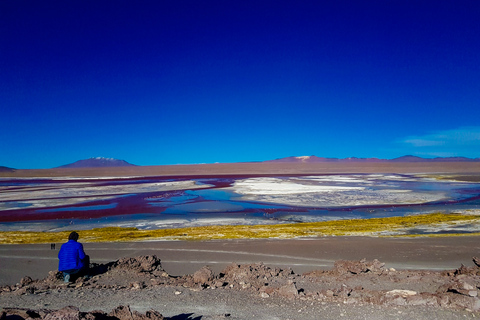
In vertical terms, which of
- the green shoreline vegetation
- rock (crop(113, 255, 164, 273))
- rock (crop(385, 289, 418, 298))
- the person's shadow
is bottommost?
the green shoreline vegetation

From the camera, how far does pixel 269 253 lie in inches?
572

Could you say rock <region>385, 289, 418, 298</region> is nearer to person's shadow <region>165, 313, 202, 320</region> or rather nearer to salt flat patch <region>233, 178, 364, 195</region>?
person's shadow <region>165, 313, 202, 320</region>

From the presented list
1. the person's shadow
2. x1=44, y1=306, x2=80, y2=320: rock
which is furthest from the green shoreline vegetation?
x1=44, y1=306, x2=80, y2=320: rock

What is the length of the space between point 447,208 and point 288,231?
16808 millimetres

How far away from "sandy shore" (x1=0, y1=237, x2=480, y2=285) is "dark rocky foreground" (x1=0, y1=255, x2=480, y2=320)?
2520mm

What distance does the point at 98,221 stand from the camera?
27.4m

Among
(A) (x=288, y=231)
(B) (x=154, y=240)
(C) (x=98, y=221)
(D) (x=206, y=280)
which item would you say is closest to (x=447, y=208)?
(A) (x=288, y=231)

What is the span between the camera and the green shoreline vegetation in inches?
750

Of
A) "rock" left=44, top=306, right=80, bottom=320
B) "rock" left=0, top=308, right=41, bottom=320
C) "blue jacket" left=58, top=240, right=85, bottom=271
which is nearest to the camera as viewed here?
"rock" left=44, top=306, right=80, bottom=320

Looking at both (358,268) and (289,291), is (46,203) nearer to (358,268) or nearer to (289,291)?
(358,268)

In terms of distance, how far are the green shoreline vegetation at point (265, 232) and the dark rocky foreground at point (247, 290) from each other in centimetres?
902

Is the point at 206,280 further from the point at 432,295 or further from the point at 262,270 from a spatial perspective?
the point at 432,295

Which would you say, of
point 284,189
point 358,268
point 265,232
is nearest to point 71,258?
point 358,268

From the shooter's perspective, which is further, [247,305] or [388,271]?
[388,271]
